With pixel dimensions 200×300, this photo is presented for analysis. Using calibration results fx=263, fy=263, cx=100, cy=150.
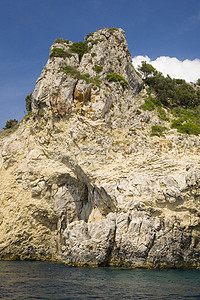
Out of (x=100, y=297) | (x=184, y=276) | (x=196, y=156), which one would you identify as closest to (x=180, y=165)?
(x=196, y=156)

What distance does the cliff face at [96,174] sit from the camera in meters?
21.5

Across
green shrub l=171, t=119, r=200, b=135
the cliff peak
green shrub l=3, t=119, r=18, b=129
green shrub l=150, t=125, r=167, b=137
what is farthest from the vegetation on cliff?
green shrub l=3, t=119, r=18, b=129

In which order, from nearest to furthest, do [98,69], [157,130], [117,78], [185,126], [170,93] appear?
[157,130] → [185,126] → [117,78] → [98,69] → [170,93]

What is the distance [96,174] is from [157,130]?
380 inches

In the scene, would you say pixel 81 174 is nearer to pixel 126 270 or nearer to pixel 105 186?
pixel 105 186

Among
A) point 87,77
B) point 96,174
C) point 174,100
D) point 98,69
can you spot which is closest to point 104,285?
point 96,174

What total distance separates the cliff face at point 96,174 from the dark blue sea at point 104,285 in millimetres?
2461

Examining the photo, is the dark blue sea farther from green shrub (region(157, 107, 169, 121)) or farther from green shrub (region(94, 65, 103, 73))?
green shrub (region(94, 65, 103, 73))

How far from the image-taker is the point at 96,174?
1049 inches

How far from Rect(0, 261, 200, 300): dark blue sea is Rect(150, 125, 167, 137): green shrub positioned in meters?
15.3

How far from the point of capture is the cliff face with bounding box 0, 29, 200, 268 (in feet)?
70.6

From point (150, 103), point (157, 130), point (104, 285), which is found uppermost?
point (150, 103)

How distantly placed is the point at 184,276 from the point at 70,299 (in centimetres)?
952

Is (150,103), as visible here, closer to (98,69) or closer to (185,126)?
(185,126)
